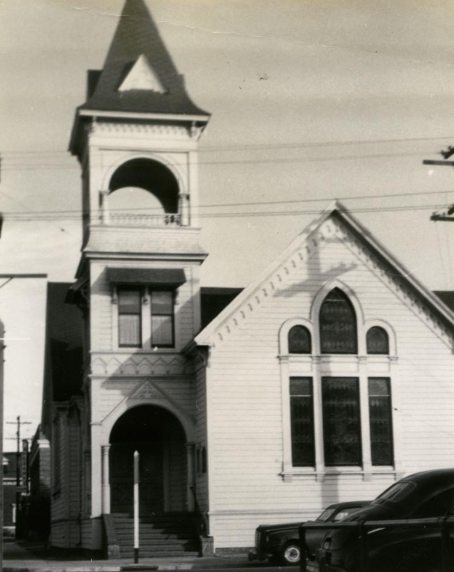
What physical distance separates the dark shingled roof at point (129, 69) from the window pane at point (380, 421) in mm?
10537

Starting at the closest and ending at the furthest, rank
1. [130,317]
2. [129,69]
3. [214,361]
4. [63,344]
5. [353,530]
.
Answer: [353,530]
[214,361]
[130,317]
[129,69]
[63,344]

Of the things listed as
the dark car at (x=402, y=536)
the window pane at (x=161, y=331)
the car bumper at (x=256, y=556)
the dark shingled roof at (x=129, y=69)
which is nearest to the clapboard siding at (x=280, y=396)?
the window pane at (x=161, y=331)

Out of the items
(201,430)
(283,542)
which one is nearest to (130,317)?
(201,430)

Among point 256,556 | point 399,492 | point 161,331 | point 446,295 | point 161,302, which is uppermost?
point 446,295

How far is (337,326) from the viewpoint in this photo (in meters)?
30.1

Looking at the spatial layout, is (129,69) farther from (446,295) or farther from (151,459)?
(446,295)

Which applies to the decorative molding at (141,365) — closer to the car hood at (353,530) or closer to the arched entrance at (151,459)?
the arched entrance at (151,459)

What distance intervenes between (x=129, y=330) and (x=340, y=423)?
284 inches

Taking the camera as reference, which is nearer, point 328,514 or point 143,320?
point 328,514

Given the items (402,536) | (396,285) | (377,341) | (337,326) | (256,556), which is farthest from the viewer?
(396,285)

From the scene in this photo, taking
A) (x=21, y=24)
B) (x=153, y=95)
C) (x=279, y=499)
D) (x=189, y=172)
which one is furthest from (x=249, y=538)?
(x=21, y=24)

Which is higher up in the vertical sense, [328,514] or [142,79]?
[142,79]

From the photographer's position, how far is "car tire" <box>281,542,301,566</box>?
2147 cm

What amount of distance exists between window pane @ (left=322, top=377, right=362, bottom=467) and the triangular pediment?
37.0 ft
